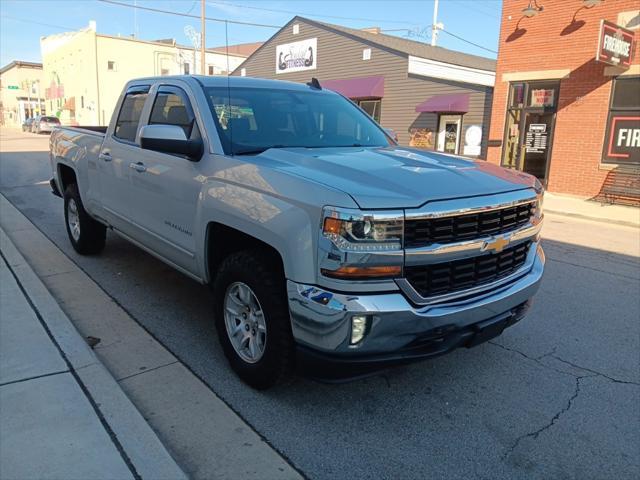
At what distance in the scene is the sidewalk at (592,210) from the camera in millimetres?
11271

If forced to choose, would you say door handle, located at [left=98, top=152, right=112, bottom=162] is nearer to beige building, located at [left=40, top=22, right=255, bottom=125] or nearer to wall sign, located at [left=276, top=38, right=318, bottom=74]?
wall sign, located at [left=276, top=38, right=318, bottom=74]

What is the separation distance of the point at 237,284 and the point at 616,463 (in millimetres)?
2343

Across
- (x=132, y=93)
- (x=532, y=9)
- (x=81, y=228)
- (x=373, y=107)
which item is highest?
(x=532, y=9)

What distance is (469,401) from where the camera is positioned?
3.34 meters

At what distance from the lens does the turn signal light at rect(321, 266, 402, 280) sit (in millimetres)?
2574

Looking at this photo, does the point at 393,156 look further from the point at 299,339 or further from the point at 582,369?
the point at 582,369

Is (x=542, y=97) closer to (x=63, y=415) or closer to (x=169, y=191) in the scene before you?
(x=169, y=191)

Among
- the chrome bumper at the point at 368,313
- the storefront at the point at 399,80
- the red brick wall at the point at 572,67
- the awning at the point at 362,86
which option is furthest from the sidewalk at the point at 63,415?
the awning at the point at 362,86

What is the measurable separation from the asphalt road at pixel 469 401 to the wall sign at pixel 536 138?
10716 millimetres

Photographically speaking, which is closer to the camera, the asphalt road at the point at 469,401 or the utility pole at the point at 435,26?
the asphalt road at the point at 469,401

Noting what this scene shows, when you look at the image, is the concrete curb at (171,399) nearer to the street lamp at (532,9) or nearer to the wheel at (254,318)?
A: the wheel at (254,318)

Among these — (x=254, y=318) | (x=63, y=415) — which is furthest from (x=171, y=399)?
(x=254, y=318)

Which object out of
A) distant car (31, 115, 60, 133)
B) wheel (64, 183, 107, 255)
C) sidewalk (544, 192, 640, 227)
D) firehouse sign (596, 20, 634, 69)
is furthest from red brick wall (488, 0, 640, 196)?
distant car (31, 115, 60, 133)

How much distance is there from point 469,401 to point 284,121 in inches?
94.1
